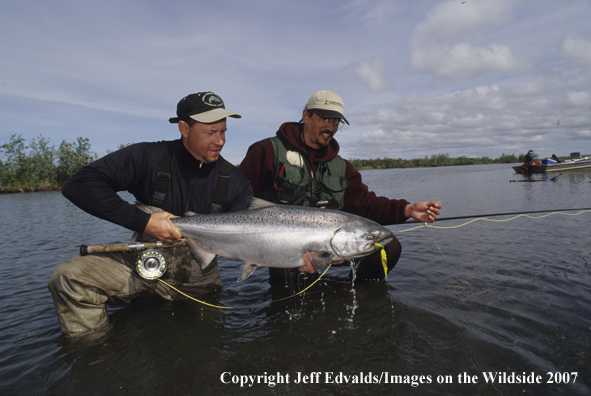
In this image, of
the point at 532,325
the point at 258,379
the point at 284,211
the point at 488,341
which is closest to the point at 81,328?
the point at 258,379

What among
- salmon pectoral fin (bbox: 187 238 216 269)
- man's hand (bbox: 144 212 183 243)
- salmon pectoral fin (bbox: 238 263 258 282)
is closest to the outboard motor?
salmon pectoral fin (bbox: 238 263 258 282)

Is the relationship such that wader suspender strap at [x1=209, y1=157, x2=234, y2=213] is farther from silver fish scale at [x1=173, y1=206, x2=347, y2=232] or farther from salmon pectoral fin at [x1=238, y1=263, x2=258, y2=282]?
salmon pectoral fin at [x1=238, y1=263, x2=258, y2=282]

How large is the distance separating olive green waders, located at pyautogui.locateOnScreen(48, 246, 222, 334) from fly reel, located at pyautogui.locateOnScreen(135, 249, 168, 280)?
0.54ft

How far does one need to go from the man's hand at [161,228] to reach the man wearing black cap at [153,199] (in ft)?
0.04

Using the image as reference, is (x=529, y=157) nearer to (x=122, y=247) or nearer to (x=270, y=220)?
(x=270, y=220)

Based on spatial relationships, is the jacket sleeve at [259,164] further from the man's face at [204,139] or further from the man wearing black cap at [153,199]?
the man's face at [204,139]

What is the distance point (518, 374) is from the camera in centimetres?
300

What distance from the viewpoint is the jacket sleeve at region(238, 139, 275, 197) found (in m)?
4.98

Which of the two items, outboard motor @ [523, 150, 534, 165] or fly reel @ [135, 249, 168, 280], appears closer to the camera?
fly reel @ [135, 249, 168, 280]

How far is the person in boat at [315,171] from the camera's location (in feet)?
15.9

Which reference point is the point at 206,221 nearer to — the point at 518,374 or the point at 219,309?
the point at 219,309

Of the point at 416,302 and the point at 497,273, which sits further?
Answer: the point at 497,273

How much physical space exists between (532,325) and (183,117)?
17.0 ft

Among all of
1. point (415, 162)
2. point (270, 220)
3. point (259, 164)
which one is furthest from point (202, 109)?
point (415, 162)
